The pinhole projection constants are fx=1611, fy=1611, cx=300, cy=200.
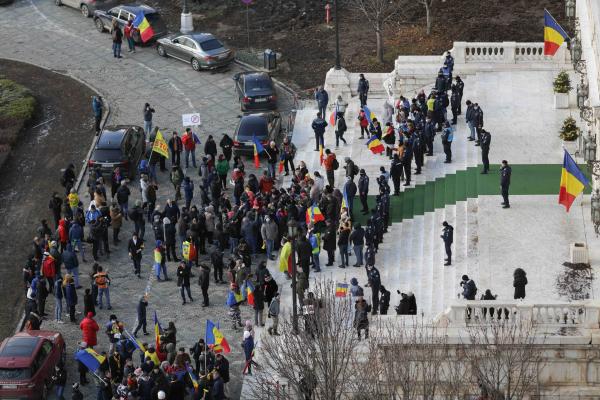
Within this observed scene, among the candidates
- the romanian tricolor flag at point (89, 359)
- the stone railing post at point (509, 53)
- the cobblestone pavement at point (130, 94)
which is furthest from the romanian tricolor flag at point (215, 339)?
the stone railing post at point (509, 53)

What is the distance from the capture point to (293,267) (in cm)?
3900

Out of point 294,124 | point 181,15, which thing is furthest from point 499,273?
point 181,15

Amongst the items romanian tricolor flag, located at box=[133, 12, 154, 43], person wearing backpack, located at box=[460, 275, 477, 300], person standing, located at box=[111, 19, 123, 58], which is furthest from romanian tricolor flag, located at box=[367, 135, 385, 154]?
person standing, located at box=[111, 19, 123, 58]

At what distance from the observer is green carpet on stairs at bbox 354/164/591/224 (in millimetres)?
45281

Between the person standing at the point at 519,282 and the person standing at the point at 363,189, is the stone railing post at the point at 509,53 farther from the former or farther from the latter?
the person standing at the point at 519,282

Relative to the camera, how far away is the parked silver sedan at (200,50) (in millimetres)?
59469

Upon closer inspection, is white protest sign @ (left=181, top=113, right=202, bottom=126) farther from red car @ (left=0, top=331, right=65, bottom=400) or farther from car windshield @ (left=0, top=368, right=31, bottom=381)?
car windshield @ (left=0, top=368, right=31, bottom=381)

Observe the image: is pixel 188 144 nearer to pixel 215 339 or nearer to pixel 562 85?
pixel 562 85

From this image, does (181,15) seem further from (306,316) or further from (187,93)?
(306,316)

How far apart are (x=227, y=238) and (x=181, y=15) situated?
20697mm

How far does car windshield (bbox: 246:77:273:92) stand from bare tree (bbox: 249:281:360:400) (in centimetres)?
1874

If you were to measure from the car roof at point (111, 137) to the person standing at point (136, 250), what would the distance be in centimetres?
593

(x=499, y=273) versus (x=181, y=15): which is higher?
(x=181, y=15)

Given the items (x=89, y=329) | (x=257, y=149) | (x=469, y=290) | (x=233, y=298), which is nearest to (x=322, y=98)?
(x=257, y=149)
